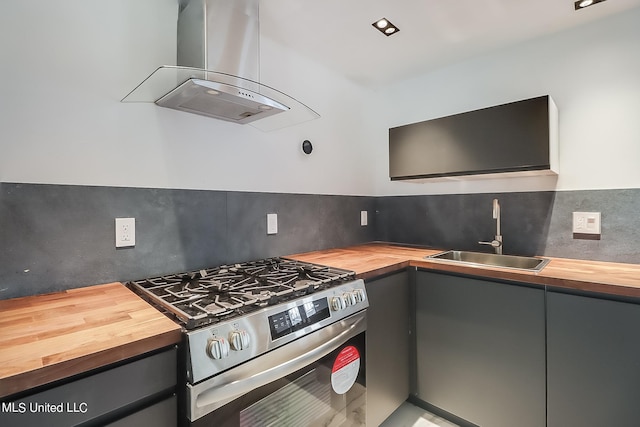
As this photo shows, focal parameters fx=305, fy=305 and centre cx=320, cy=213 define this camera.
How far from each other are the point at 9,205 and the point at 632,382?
2.38m

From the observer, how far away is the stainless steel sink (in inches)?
69.3

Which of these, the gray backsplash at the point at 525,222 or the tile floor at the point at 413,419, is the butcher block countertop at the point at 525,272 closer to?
the gray backsplash at the point at 525,222

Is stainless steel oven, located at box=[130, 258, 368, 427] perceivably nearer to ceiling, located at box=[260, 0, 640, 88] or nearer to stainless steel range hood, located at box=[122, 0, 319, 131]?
stainless steel range hood, located at box=[122, 0, 319, 131]

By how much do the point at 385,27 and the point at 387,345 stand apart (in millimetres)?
1793

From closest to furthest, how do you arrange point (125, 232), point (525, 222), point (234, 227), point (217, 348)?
point (217, 348)
point (125, 232)
point (234, 227)
point (525, 222)

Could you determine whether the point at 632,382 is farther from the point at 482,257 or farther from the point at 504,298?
the point at 482,257

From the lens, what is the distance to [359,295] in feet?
4.48

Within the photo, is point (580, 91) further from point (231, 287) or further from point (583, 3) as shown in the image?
point (231, 287)

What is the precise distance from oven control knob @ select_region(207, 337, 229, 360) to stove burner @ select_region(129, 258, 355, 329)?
0.20 feet

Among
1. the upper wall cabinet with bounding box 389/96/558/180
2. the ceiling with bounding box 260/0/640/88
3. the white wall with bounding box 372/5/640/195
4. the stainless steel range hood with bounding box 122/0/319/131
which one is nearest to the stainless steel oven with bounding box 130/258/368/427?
the stainless steel range hood with bounding box 122/0/319/131

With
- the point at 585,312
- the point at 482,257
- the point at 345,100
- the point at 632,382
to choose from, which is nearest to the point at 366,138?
the point at 345,100

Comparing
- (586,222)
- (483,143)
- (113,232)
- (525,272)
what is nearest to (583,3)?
(483,143)

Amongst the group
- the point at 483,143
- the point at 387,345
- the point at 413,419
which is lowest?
the point at 413,419

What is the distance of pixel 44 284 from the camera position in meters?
1.14
